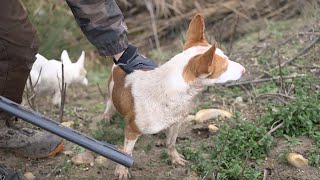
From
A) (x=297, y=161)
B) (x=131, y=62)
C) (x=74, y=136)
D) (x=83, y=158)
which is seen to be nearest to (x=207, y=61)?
(x=131, y=62)

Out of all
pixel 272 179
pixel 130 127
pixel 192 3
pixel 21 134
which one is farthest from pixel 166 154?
pixel 192 3

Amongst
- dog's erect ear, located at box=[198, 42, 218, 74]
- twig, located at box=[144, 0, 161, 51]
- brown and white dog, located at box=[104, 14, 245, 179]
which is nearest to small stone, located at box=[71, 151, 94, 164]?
brown and white dog, located at box=[104, 14, 245, 179]

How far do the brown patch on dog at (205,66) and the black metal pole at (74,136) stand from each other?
0.61 metres

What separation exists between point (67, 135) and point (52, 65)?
1.90 metres

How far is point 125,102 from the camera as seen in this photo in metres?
2.97

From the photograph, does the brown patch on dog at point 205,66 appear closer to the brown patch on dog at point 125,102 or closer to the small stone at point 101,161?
the brown patch on dog at point 125,102

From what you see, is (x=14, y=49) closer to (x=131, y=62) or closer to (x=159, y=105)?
(x=131, y=62)

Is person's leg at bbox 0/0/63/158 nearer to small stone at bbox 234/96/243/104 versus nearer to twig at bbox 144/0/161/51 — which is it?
small stone at bbox 234/96/243/104

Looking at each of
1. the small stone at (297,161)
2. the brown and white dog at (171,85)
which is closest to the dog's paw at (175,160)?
the brown and white dog at (171,85)

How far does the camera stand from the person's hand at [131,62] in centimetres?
293

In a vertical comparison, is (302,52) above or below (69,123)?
below

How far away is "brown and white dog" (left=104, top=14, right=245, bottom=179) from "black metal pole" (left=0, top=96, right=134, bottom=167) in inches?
23.3

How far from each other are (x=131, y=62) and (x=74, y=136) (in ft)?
2.66

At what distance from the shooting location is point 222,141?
10.4 feet
